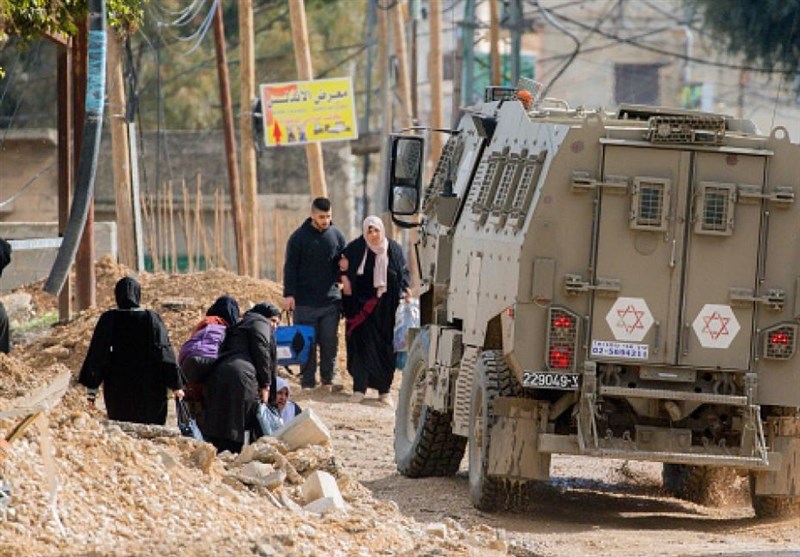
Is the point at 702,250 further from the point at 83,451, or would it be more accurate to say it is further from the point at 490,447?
the point at 83,451

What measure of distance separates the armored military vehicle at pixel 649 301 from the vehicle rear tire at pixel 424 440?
1804 mm

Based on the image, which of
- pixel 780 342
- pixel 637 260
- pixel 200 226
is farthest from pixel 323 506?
pixel 200 226

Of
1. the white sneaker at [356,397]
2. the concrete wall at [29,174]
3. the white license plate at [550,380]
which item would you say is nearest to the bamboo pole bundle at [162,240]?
the concrete wall at [29,174]

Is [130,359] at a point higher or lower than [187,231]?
higher

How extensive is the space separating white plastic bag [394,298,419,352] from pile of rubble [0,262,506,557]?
7.21 m

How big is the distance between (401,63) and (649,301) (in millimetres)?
17410

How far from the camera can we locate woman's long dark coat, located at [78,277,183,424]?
1262cm

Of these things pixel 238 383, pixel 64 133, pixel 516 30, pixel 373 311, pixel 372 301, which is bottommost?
pixel 373 311

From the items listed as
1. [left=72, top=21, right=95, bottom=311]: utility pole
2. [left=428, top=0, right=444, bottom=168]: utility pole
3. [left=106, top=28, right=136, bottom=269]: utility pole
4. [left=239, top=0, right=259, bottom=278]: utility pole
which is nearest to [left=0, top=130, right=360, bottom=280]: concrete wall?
[left=239, top=0, right=259, bottom=278]: utility pole

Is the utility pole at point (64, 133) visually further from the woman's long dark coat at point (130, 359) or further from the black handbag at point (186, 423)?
the black handbag at point (186, 423)

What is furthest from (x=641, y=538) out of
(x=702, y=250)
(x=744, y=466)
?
(x=702, y=250)

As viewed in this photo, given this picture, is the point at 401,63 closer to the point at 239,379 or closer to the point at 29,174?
the point at 29,174

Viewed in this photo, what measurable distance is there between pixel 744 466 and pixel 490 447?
60.4 inches

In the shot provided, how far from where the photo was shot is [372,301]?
750 inches
